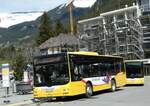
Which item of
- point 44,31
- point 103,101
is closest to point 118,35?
point 44,31

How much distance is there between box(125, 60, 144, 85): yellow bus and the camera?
38938mm

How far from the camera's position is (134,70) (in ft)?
129

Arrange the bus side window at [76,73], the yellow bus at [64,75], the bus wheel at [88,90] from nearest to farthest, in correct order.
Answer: the yellow bus at [64,75]
the bus side window at [76,73]
the bus wheel at [88,90]

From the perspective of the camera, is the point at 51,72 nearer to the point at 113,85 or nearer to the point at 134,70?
the point at 113,85

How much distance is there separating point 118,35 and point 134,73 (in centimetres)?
8181

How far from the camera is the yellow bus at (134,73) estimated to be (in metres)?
38.9

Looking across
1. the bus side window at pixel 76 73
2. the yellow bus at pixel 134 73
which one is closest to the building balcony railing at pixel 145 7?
the yellow bus at pixel 134 73

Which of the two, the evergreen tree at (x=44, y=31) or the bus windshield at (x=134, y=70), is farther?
the evergreen tree at (x=44, y=31)

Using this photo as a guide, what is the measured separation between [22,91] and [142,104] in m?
14.4

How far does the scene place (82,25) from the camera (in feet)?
477

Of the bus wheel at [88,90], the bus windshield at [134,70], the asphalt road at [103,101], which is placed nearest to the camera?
the asphalt road at [103,101]

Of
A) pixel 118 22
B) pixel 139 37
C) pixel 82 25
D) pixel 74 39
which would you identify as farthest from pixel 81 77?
pixel 82 25

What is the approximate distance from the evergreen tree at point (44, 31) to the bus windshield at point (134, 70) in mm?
90151

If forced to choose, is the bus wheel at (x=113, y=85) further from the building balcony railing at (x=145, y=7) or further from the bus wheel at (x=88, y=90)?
the building balcony railing at (x=145, y=7)
